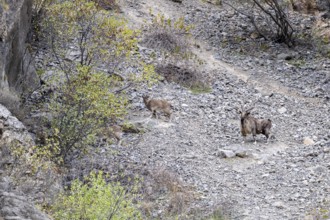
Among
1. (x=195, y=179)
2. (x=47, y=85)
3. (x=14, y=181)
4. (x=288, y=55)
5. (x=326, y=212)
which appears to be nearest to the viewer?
(x=14, y=181)

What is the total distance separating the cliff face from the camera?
46.8ft

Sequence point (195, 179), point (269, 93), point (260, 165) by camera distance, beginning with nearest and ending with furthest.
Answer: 1. point (195, 179)
2. point (260, 165)
3. point (269, 93)

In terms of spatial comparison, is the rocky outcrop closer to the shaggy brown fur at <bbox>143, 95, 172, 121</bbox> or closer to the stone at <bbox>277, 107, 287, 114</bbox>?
the shaggy brown fur at <bbox>143, 95, 172, 121</bbox>

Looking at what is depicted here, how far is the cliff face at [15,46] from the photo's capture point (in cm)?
1427

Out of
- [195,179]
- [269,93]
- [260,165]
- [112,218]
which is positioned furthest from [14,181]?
[269,93]

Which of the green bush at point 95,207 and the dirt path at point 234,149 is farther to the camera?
the dirt path at point 234,149

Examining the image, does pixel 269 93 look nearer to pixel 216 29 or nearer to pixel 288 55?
pixel 288 55

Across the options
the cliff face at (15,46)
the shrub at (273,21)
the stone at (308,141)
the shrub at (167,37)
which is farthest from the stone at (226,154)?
the shrub at (273,21)

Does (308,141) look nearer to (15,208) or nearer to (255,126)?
(255,126)

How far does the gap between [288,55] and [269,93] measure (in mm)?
3940

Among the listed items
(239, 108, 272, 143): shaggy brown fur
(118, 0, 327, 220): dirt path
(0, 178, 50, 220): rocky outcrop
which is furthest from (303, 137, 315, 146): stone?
(0, 178, 50, 220): rocky outcrop

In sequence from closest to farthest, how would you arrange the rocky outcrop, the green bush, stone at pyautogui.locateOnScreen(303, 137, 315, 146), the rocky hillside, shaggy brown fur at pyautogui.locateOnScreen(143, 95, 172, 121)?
1. the rocky outcrop
2. the green bush
3. the rocky hillside
4. stone at pyautogui.locateOnScreen(303, 137, 315, 146)
5. shaggy brown fur at pyautogui.locateOnScreen(143, 95, 172, 121)

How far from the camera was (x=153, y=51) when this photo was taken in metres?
23.2

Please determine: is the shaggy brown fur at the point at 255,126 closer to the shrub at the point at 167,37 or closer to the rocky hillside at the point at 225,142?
the rocky hillside at the point at 225,142
